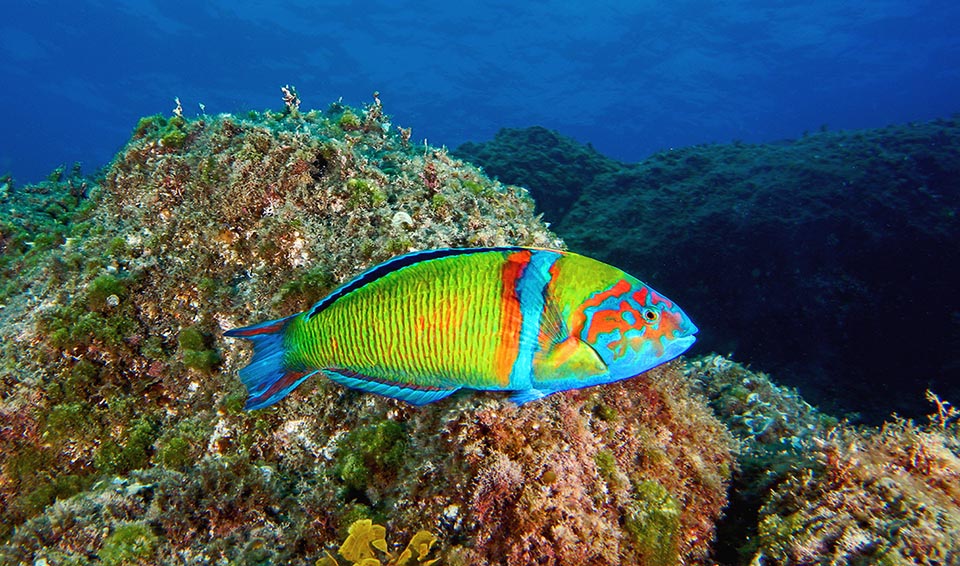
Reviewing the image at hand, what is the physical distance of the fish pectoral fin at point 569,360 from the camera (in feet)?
5.55

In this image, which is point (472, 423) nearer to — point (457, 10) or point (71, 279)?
point (71, 279)

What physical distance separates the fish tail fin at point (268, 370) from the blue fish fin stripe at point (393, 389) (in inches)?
4.9

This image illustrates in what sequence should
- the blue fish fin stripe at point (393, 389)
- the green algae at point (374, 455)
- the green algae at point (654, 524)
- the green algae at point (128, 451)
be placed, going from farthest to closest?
the green algae at point (128, 451) → the green algae at point (374, 455) → the green algae at point (654, 524) → the blue fish fin stripe at point (393, 389)

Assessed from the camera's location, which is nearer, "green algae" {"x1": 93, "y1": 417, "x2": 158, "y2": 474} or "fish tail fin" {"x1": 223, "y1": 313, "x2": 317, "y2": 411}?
"fish tail fin" {"x1": 223, "y1": 313, "x2": 317, "y2": 411}

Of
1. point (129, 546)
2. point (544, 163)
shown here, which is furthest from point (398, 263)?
point (544, 163)

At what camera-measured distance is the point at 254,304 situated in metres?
3.25

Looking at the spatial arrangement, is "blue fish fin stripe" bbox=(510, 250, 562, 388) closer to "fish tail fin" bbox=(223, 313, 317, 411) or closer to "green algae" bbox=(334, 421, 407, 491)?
"fish tail fin" bbox=(223, 313, 317, 411)

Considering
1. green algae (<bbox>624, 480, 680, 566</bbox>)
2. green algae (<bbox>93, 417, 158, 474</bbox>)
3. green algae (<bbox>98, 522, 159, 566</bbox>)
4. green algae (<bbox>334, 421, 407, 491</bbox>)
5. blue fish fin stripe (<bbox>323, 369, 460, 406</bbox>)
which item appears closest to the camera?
blue fish fin stripe (<bbox>323, 369, 460, 406</bbox>)

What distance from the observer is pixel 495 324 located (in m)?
1.68

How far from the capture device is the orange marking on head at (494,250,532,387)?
1.67 meters

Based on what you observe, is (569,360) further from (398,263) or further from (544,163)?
(544,163)

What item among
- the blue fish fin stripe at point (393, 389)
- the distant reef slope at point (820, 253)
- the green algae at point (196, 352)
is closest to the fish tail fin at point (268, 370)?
the blue fish fin stripe at point (393, 389)

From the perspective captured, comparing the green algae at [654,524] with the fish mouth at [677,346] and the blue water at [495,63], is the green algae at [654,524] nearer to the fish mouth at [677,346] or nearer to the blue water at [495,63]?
the fish mouth at [677,346]

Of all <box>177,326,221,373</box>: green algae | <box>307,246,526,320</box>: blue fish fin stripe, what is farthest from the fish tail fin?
<box>177,326,221,373</box>: green algae
